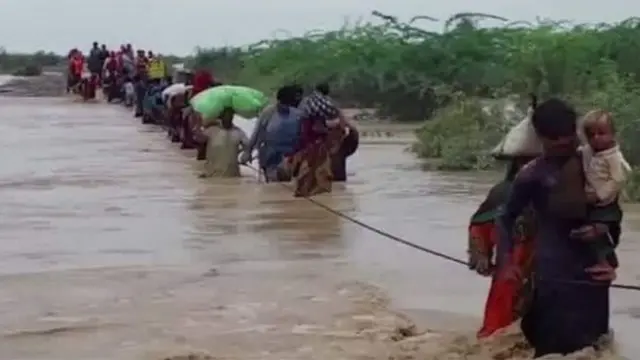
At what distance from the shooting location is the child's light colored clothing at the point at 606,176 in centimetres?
791

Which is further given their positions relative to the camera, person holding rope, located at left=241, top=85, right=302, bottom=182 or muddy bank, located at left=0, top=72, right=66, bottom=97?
muddy bank, located at left=0, top=72, right=66, bottom=97

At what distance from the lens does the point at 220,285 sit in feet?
37.4

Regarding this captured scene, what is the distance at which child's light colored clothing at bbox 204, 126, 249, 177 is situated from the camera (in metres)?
20.3

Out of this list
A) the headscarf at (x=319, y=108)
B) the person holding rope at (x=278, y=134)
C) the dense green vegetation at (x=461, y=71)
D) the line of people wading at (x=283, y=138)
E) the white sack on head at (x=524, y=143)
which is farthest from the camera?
the dense green vegetation at (x=461, y=71)

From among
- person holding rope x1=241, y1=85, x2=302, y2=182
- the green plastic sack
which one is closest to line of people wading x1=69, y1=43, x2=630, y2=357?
person holding rope x1=241, y1=85, x2=302, y2=182

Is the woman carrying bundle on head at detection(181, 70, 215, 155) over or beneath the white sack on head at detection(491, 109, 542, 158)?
beneath

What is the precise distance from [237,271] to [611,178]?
4693mm

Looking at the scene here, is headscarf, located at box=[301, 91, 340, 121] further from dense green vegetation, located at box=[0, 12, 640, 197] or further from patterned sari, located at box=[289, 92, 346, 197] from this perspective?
dense green vegetation, located at box=[0, 12, 640, 197]

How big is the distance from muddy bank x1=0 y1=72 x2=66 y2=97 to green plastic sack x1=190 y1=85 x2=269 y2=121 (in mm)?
30608

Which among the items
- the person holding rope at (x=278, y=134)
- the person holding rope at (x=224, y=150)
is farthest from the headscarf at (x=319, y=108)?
the person holding rope at (x=224, y=150)

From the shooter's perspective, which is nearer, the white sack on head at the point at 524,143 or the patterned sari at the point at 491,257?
the patterned sari at the point at 491,257

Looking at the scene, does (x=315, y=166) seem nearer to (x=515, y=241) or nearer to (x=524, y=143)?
(x=524, y=143)

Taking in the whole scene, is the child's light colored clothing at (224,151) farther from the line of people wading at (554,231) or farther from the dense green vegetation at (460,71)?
the line of people wading at (554,231)

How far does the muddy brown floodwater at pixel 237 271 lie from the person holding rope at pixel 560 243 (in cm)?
50
